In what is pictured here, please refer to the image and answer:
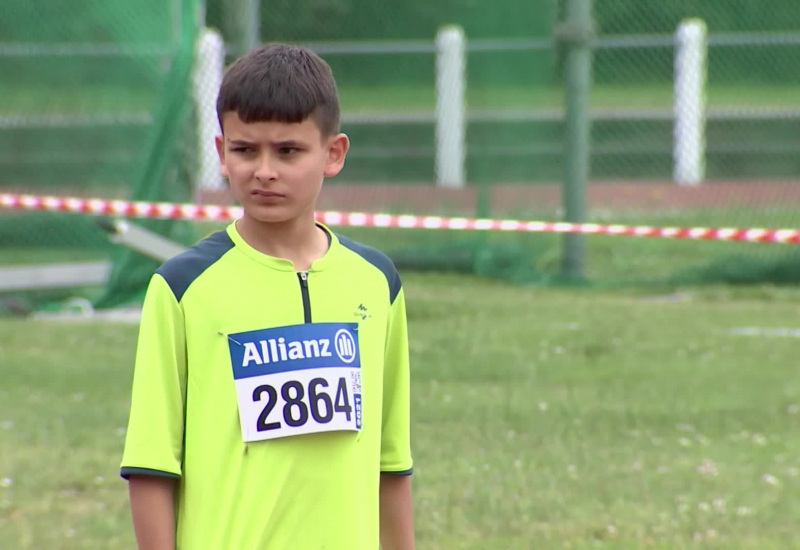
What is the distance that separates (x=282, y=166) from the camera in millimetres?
2590

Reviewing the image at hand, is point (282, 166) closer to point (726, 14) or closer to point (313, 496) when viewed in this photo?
point (313, 496)

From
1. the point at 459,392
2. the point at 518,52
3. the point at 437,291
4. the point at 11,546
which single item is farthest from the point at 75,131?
the point at 11,546

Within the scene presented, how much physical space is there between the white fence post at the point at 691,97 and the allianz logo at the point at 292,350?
13605mm

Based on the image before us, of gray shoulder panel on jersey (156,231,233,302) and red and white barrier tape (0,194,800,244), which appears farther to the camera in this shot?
red and white barrier tape (0,194,800,244)

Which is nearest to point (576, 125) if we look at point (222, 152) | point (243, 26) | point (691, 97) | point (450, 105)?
point (450, 105)

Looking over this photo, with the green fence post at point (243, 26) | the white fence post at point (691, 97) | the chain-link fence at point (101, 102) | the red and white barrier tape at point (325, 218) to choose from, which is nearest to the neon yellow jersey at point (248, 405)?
the red and white barrier tape at point (325, 218)

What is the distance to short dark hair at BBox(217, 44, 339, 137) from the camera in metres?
2.57

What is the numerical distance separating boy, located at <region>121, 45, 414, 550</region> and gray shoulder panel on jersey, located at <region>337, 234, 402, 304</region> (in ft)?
0.42

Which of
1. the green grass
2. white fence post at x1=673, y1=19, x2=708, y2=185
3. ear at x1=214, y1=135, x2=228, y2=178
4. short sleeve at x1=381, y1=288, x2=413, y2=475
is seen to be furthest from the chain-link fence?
ear at x1=214, y1=135, x2=228, y2=178

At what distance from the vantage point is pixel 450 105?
1426cm

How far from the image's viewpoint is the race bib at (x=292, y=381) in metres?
2.54

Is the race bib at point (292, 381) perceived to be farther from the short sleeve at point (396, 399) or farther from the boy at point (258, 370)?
the short sleeve at point (396, 399)

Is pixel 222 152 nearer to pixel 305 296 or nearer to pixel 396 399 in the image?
pixel 305 296

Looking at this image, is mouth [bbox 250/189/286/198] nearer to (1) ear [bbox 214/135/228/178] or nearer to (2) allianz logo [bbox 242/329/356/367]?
(1) ear [bbox 214/135/228/178]
